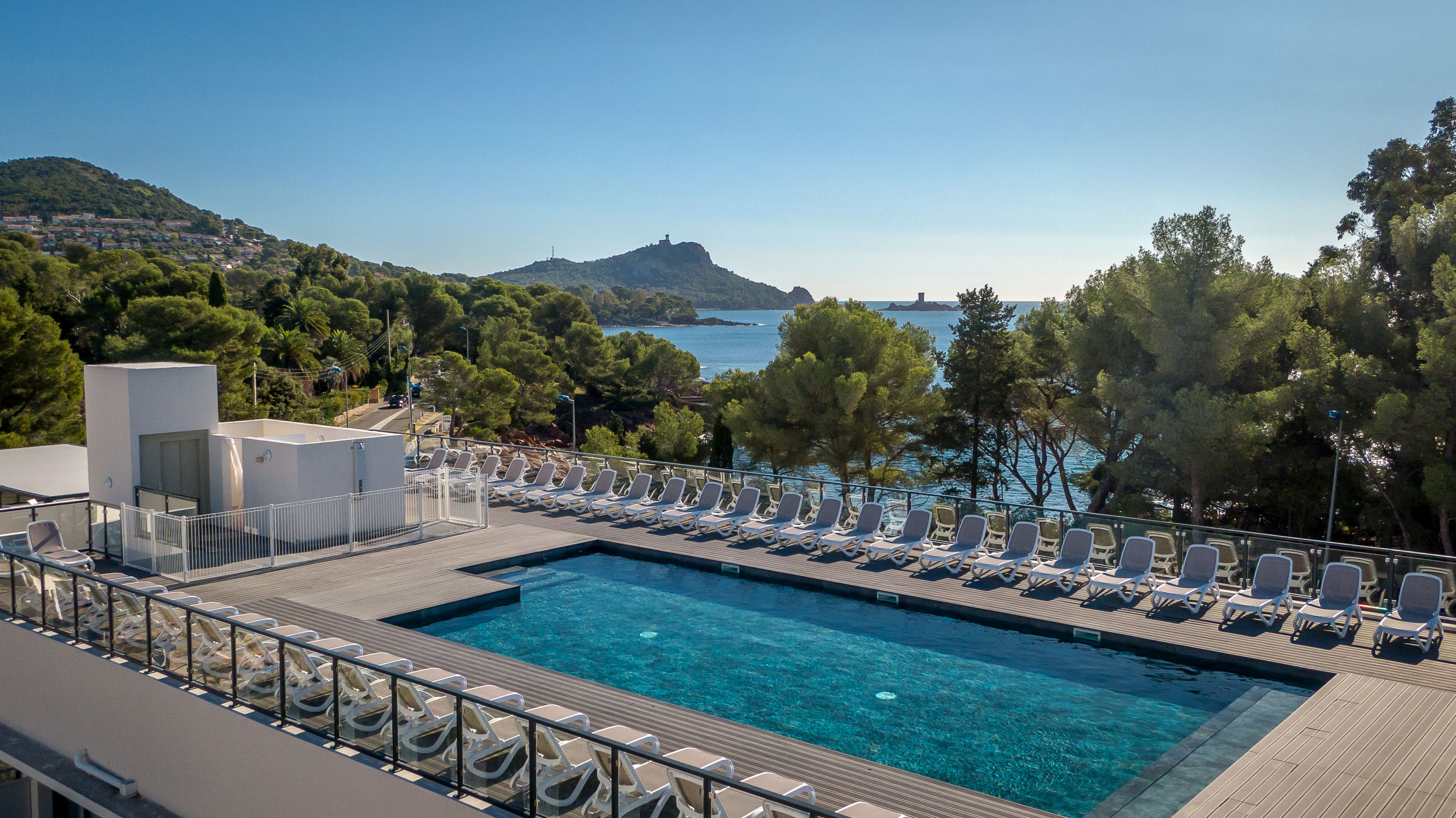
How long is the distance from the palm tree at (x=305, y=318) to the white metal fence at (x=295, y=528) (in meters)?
40.4

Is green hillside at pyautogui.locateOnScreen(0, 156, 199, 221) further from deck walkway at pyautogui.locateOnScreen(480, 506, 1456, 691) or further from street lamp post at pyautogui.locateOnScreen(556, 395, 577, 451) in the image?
deck walkway at pyautogui.locateOnScreen(480, 506, 1456, 691)

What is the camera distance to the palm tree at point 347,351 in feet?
174

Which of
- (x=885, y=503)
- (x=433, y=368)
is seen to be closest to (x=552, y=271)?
(x=433, y=368)

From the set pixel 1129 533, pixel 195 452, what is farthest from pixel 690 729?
pixel 195 452

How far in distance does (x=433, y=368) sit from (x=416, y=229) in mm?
35317

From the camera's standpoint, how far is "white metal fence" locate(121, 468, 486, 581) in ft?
37.4

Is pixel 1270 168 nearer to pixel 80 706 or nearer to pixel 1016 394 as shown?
pixel 1016 394

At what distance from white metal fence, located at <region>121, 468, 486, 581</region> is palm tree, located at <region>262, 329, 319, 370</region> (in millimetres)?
34744

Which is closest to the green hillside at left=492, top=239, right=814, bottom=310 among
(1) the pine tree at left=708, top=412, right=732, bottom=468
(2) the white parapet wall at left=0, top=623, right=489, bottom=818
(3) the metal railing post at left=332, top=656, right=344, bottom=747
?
(1) the pine tree at left=708, top=412, right=732, bottom=468

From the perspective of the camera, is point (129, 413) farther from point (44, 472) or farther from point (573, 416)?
point (573, 416)

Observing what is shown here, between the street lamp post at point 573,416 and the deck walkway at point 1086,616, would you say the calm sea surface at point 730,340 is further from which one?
the deck walkway at point 1086,616

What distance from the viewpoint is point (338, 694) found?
21.4 feet

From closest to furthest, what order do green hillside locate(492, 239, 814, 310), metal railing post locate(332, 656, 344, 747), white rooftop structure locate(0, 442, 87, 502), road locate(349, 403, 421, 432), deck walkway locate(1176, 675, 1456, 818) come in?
deck walkway locate(1176, 675, 1456, 818), metal railing post locate(332, 656, 344, 747), white rooftop structure locate(0, 442, 87, 502), road locate(349, 403, 421, 432), green hillside locate(492, 239, 814, 310)

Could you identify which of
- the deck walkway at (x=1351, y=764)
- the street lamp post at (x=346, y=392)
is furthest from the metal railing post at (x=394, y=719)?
the street lamp post at (x=346, y=392)
